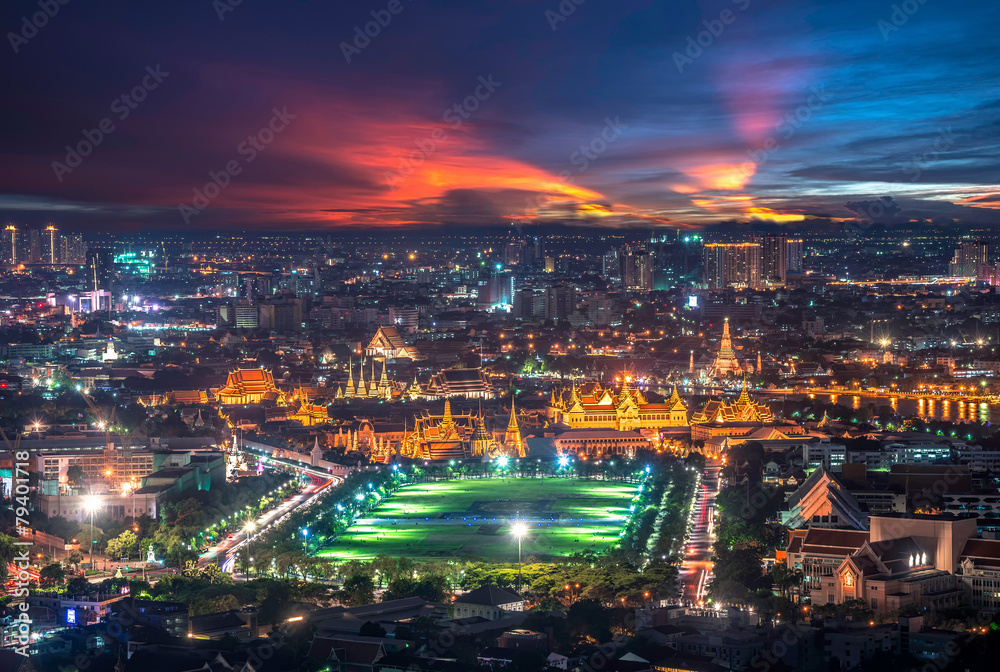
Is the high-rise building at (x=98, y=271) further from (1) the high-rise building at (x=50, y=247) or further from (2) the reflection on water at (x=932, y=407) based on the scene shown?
(2) the reflection on water at (x=932, y=407)

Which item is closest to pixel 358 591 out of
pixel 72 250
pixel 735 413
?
pixel 735 413

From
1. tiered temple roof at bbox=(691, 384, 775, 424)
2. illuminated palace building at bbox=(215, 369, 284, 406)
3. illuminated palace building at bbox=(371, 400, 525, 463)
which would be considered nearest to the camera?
illuminated palace building at bbox=(371, 400, 525, 463)

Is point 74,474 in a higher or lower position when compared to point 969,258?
lower

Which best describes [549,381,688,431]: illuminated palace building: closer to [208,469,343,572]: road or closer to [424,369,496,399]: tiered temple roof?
[424,369,496,399]: tiered temple roof

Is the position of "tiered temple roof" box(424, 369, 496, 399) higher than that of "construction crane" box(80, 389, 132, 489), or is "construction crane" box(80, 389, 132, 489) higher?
"tiered temple roof" box(424, 369, 496, 399)

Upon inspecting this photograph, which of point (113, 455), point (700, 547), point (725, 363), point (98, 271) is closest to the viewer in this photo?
point (700, 547)

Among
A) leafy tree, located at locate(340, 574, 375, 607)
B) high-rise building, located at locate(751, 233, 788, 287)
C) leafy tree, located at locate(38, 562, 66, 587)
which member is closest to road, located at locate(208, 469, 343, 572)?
leafy tree, located at locate(38, 562, 66, 587)

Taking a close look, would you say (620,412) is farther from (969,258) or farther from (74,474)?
(969,258)
